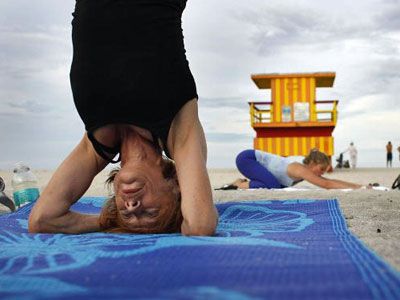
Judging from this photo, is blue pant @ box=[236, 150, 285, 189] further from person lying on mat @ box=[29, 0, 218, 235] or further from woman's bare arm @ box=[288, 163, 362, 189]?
person lying on mat @ box=[29, 0, 218, 235]

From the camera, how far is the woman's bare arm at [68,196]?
3209mm

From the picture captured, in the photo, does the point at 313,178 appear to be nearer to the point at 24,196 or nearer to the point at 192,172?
the point at 24,196

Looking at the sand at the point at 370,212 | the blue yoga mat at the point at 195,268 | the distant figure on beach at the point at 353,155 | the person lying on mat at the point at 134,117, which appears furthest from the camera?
the distant figure on beach at the point at 353,155

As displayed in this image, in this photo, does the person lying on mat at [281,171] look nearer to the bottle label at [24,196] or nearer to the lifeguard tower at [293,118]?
the bottle label at [24,196]

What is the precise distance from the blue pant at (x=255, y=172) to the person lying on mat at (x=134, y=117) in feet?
12.5

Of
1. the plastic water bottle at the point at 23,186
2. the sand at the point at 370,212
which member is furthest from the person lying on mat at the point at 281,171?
the plastic water bottle at the point at 23,186

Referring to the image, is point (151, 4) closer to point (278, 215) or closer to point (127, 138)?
point (127, 138)

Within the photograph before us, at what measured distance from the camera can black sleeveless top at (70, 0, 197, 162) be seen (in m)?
3.07

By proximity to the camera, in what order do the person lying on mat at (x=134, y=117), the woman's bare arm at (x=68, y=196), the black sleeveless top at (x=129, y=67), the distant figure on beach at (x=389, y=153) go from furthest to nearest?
the distant figure on beach at (x=389, y=153), the woman's bare arm at (x=68, y=196), the black sleeveless top at (x=129, y=67), the person lying on mat at (x=134, y=117)

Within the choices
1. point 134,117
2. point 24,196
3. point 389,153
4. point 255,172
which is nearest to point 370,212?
point 134,117

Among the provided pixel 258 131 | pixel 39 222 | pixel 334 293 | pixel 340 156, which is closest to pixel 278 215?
pixel 39 222

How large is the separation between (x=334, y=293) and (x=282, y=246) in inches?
30.8

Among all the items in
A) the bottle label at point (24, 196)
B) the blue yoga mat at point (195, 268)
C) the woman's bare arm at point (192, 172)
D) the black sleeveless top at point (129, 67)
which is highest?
the black sleeveless top at point (129, 67)

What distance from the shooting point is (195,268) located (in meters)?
1.79
